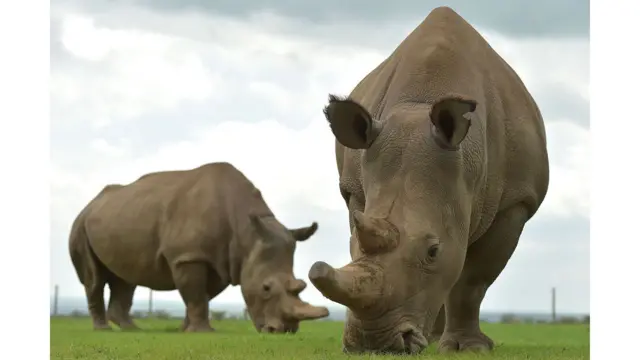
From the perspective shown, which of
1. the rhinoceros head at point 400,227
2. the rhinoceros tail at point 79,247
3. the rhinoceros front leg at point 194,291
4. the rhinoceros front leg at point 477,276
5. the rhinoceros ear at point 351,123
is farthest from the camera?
the rhinoceros tail at point 79,247

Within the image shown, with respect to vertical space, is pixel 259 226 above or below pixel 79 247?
above

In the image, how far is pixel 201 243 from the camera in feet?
47.3

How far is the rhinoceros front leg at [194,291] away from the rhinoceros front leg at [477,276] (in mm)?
6633

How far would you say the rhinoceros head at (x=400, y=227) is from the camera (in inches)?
243

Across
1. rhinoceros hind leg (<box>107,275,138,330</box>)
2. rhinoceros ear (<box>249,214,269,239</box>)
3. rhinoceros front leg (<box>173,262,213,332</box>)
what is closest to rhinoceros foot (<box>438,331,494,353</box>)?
rhinoceros ear (<box>249,214,269,239</box>)

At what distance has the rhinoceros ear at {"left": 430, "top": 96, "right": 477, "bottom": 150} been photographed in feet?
21.8

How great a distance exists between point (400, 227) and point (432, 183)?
0.43m

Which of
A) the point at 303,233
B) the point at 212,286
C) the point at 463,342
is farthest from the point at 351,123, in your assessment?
the point at 212,286

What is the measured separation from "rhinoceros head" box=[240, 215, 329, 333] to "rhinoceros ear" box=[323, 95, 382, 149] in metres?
6.94

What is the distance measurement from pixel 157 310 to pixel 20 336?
18397mm

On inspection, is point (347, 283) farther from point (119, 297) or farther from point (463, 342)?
point (119, 297)

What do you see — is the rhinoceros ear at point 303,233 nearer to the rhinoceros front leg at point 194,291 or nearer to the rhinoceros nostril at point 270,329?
the rhinoceros front leg at point 194,291

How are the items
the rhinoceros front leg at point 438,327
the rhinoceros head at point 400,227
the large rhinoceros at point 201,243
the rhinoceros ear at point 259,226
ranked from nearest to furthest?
the rhinoceros head at point 400,227, the rhinoceros front leg at point 438,327, the rhinoceros ear at point 259,226, the large rhinoceros at point 201,243

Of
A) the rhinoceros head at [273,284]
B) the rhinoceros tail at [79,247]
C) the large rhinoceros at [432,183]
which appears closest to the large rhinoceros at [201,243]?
the rhinoceros head at [273,284]
